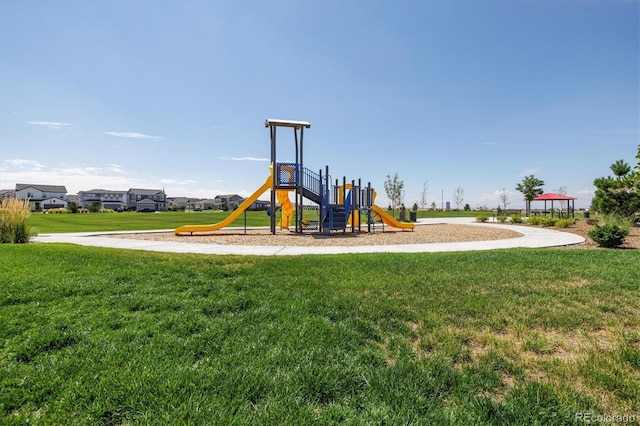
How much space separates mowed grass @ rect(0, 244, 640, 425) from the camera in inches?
92.8

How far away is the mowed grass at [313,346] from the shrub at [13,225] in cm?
542

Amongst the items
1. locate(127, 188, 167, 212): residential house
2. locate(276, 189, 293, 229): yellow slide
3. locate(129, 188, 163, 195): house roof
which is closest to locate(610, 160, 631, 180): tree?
locate(276, 189, 293, 229): yellow slide

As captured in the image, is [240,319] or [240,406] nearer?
[240,406]

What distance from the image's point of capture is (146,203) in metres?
88.2

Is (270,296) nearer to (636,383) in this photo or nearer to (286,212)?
(636,383)

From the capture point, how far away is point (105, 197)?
92000 mm

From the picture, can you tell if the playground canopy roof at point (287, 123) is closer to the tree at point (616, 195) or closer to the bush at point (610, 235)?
the bush at point (610, 235)

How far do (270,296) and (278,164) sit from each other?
37.9 feet

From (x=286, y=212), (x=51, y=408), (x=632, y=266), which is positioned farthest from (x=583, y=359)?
(x=286, y=212)

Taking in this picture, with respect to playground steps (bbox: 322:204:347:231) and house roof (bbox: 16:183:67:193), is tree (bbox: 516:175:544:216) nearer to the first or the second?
playground steps (bbox: 322:204:347:231)

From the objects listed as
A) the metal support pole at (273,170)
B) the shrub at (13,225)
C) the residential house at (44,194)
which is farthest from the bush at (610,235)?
the residential house at (44,194)

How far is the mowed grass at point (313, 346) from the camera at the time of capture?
92.8 inches

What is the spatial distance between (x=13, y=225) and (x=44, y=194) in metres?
97.7

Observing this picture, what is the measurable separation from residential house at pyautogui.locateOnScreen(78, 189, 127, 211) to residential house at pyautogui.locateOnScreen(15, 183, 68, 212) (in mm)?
4329
